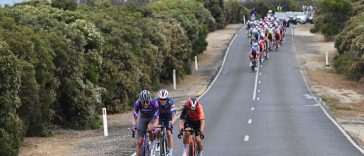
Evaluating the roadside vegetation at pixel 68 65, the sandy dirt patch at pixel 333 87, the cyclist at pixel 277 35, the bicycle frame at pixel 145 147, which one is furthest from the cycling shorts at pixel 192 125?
the cyclist at pixel 277 35

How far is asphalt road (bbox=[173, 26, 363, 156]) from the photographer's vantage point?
2156cm

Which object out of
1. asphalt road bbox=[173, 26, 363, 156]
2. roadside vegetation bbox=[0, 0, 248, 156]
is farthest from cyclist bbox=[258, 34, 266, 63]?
roadside vegetation bbox=[0, 0, 248, 156]

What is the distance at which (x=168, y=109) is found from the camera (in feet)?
55.1

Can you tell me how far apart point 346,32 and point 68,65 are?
42794 mm

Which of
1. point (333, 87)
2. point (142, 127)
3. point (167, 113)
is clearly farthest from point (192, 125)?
point (333, 87)

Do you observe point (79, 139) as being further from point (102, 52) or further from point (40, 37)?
point (102, 52)

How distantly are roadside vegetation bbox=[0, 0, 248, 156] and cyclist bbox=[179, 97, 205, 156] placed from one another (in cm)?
547

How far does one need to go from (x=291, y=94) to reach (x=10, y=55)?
26.8 m

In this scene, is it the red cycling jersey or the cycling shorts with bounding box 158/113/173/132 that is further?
the cycling shorts with bounding box 158/113/173/132

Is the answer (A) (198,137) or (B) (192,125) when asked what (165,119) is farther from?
(A) (198,137)

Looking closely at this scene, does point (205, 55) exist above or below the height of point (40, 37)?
below

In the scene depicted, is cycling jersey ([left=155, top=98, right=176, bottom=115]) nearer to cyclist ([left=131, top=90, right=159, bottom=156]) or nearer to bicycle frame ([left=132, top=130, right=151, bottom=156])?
cyclist ([left=131, top=90, right=159, bottom=156])

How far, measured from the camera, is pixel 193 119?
1627 centimetres

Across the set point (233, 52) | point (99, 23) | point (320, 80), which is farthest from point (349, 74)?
point (99, 23)
